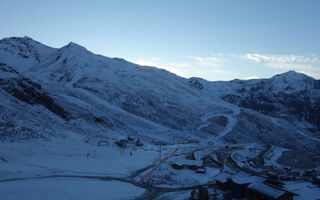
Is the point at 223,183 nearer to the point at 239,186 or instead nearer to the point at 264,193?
the point at 239,186

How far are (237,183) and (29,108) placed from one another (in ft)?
166

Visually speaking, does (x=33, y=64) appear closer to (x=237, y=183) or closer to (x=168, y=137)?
(x=168, y=137)

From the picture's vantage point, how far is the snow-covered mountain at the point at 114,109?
58.2 m

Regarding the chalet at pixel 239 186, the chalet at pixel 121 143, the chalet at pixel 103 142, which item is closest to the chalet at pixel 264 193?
the chalet at pixel 239 186

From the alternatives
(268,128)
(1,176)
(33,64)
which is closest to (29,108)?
(1,176)

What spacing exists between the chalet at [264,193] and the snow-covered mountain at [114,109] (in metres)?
35.9

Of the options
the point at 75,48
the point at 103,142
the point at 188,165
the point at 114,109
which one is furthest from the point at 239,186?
the point at 75,48

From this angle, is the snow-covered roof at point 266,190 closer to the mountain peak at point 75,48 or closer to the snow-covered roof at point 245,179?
the snow-covered roof at point 245,179

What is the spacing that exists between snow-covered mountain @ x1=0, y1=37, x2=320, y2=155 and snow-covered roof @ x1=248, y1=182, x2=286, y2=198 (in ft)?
119

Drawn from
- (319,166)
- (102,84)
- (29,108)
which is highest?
(102,84)

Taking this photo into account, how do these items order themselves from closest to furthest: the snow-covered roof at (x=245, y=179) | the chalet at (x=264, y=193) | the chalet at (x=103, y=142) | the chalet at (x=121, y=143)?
the chalet at (x=264, y=193) < the snow-covered roof at (x=245, y=179) < the chalet at (x=103, y=142) < the chalet at (x=121, y=143)

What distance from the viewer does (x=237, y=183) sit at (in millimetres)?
27906

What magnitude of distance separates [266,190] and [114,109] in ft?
281

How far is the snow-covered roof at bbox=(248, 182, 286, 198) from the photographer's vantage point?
23944mm
